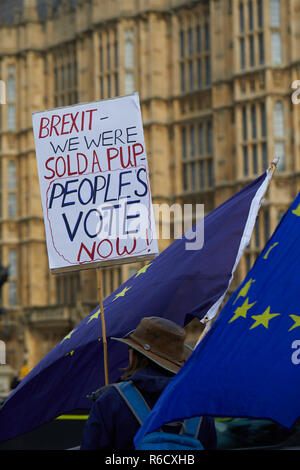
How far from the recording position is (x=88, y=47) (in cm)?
3119

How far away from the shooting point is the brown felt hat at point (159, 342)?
3.11m

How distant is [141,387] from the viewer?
10.00 feet

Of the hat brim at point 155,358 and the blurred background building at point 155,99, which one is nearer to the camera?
the hat brim at point 155,358

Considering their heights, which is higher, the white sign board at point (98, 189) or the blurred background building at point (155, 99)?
the blurred background building at point (155, 99)

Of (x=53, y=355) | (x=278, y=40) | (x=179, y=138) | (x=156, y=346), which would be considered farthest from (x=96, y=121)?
(x=179, y=138)

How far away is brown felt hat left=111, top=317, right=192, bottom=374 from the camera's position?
3109mm

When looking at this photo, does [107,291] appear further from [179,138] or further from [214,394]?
[214,394]

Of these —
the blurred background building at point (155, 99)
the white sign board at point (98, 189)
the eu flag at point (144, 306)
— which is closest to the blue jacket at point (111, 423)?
the eu flag at point (144, 306)

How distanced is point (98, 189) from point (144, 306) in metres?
0.70

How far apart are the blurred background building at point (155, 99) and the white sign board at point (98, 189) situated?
67.1 ft

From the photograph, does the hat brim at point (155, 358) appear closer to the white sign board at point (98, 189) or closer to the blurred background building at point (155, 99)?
the white sign board at point (98, 189)

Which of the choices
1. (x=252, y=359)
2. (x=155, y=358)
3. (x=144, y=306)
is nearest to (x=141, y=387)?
(x=155, y=358)

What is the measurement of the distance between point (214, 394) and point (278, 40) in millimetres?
23800

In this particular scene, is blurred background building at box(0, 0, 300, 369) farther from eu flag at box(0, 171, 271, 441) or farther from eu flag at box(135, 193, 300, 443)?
eu flag at box(135, 193, 300, 443)
